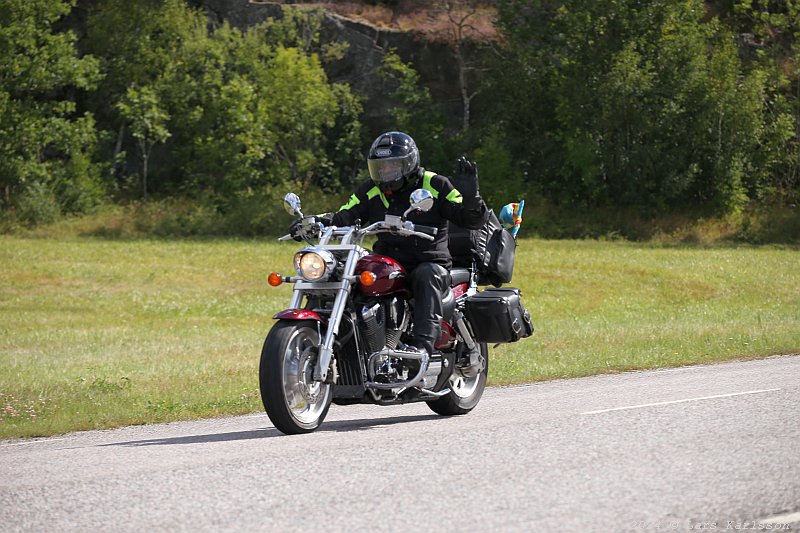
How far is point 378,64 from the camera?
53.1m

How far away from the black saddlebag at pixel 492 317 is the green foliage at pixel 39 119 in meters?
38.5

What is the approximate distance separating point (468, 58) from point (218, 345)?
34.5 meters

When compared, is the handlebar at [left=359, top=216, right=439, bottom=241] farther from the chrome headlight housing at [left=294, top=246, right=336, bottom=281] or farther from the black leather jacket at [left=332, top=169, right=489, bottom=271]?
the chrome headlight housing at [left=294, top=246, right=336, bottom=281]

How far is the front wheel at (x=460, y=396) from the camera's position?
1028cm

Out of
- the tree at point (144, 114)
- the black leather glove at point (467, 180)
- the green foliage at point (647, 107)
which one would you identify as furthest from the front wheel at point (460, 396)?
the tree at point (144, 114)

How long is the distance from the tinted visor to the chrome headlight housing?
95 centimetres

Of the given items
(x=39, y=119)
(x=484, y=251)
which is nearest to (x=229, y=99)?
(x=39, y=119)

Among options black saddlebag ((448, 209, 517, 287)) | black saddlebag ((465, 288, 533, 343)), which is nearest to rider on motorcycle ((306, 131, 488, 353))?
black saddlebag ((465, 288, 533, 343))

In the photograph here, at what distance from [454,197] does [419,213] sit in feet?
1.07

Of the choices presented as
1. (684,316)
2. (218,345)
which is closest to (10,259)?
(218,345)

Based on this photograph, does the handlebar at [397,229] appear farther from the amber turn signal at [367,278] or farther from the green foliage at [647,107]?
the green foliage at [647,107]

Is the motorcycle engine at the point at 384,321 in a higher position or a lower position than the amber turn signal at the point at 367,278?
lower

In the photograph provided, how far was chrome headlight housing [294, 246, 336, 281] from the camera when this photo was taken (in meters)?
9.12

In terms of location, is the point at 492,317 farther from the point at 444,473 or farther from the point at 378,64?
the point at 378,64
